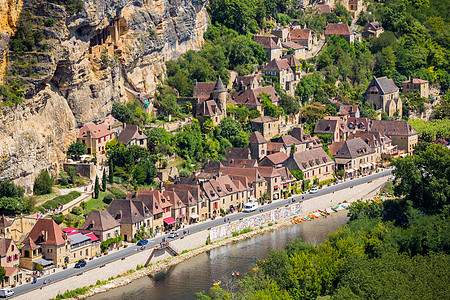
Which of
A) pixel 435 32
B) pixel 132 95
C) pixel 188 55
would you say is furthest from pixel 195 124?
pixel 435 32

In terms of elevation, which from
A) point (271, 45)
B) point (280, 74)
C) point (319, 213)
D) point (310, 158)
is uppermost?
point (271, 45)

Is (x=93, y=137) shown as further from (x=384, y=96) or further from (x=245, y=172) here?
(x=384, y=96)

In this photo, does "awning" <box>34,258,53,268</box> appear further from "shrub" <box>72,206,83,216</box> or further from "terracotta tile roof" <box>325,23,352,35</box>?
"terracotta tile roof" <box>325,23,352,35</box>

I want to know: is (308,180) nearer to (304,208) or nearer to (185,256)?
(304,208)

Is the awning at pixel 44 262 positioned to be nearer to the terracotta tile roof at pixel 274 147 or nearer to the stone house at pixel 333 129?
the terracotta tile roof at pixel 274 147

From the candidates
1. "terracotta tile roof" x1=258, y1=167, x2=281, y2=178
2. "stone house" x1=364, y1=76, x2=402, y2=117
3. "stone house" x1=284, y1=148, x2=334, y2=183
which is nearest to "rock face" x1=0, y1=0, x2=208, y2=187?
"terracotta tile roof" x1=258, y1=167, x2=281, y2=178

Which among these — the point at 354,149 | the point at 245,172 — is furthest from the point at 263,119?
the point at 245,172
